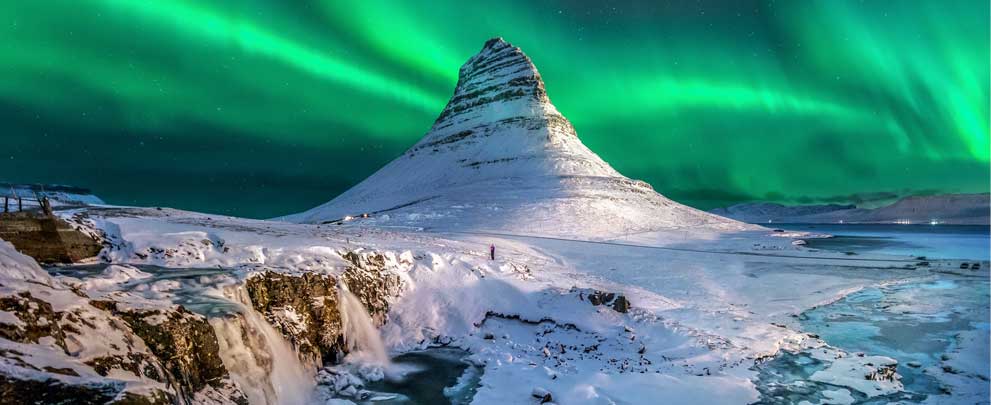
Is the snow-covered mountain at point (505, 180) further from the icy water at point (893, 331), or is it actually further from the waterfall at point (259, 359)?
the waterfall at point (259, 359)

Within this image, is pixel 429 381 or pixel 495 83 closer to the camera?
pixel 429 381

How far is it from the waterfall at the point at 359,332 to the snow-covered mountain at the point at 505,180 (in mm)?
41434

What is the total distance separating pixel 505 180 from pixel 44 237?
292 feet

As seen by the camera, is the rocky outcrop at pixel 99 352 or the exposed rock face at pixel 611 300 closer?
the rocky outcrop at pixel 99 352

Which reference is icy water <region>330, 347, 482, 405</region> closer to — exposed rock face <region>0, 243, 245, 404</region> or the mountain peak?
exposed rock face <region>0, 243, 245, 404</region>

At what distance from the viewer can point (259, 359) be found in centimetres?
959

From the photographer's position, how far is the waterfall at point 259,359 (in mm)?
8891

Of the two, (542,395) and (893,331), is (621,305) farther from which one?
(893,331)

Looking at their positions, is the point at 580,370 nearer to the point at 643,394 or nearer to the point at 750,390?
the point at 643,394

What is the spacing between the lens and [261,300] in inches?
473

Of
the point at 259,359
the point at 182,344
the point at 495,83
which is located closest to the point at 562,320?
the point at 259,359

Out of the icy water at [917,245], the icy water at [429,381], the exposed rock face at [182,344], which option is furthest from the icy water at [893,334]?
the icy water at [917,245]

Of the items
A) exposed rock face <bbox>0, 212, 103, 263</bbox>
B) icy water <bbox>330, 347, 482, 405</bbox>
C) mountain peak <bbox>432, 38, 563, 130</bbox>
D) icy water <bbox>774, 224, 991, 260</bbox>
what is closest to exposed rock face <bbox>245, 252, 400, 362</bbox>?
icy water <bbox>330, 347, 482, 405</bbox>

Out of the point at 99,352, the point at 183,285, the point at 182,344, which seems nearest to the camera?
the point at 99,352
